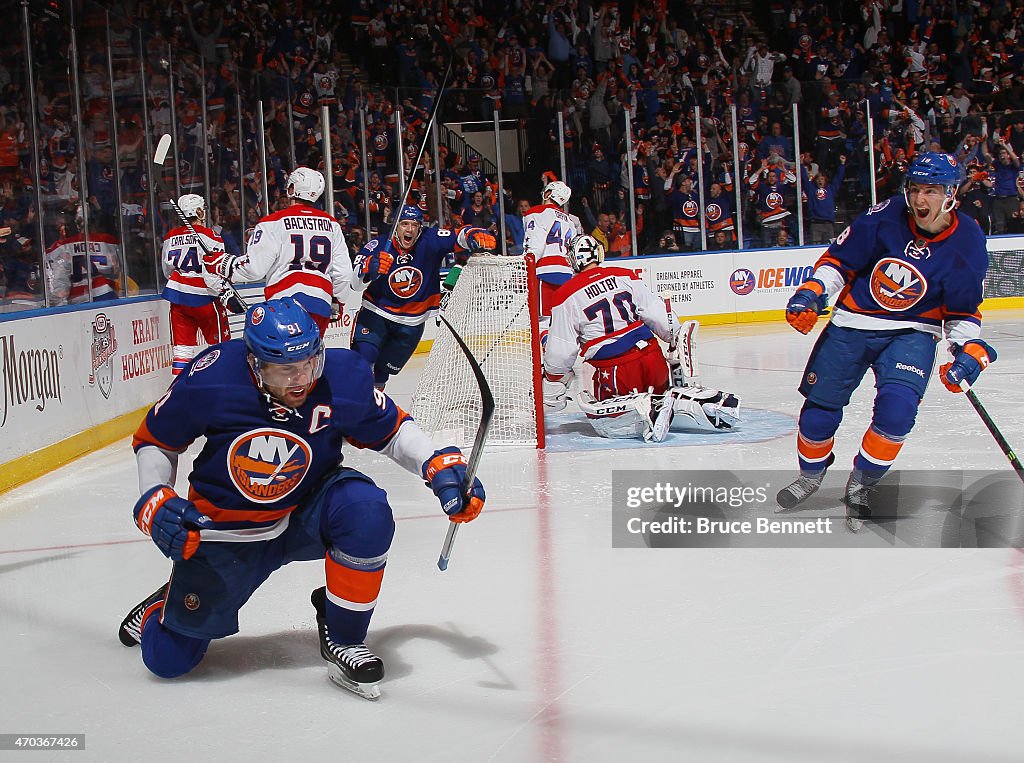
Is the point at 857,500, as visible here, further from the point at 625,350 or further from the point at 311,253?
the point at 311,253

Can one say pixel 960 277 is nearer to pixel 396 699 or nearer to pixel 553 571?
pixel 553 571

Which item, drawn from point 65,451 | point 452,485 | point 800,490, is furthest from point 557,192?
point 452,485

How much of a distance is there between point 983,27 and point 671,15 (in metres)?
3.79

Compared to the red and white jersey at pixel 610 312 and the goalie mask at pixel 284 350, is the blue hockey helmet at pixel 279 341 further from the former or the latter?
the red and white jersey at pixel 610 312

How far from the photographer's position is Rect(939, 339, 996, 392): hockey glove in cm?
358

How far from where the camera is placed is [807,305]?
376 cm

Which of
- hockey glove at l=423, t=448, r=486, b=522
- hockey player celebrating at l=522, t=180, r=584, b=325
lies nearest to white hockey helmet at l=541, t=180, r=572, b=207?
hockey player celebrating at l=522, t=180, r=584, b=325

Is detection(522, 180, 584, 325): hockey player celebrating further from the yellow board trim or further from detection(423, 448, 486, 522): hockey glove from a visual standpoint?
detection(423, 448, 486, 522): hockey glove

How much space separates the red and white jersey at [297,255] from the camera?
19.8 ft

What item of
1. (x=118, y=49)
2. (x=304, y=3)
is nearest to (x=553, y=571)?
(x=118, y=49)

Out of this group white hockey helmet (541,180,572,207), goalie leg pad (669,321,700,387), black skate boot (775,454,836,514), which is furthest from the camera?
white hockey helmet (541,180,572,207)

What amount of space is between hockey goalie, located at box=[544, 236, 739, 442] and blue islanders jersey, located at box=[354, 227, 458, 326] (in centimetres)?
81

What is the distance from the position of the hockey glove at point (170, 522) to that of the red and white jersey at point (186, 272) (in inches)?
186

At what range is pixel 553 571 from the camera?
3.41m
